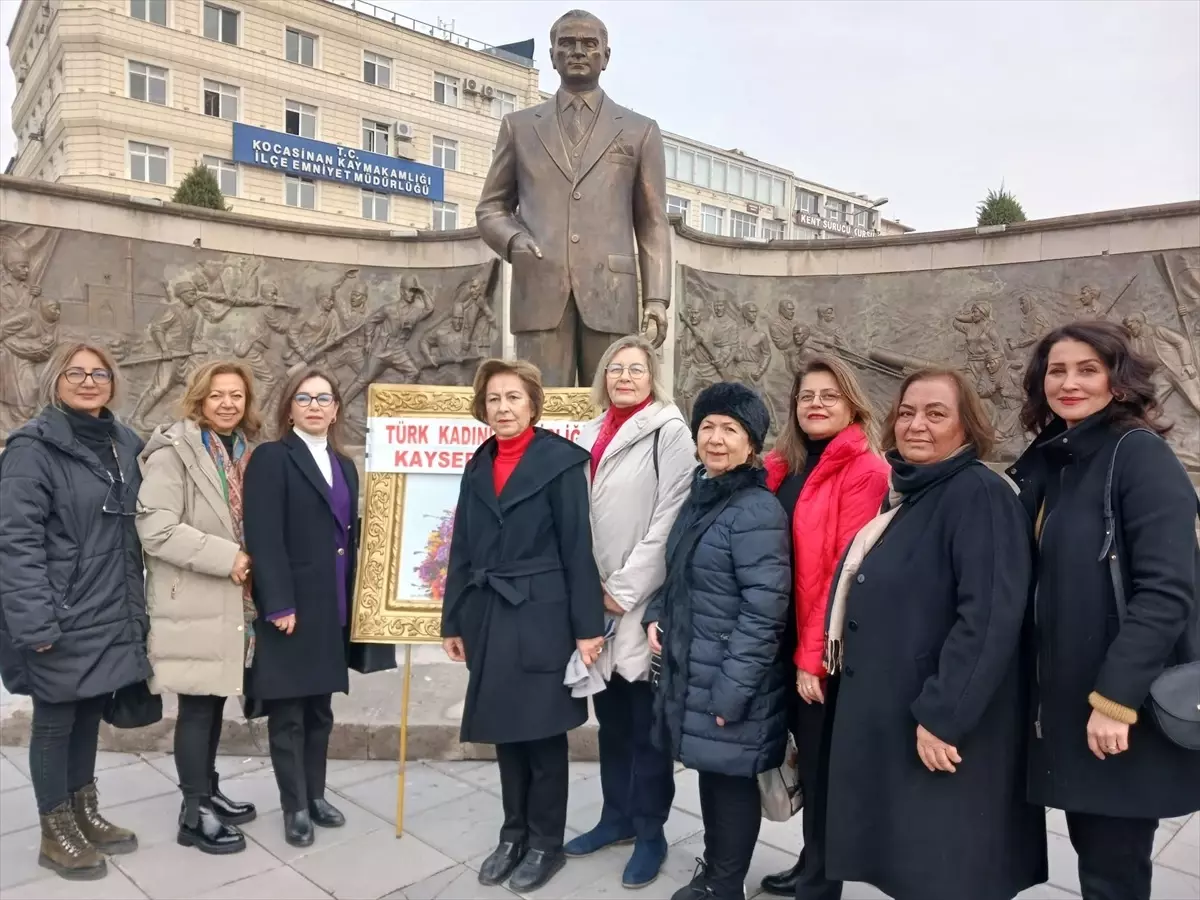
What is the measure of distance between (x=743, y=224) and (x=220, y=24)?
104 feet

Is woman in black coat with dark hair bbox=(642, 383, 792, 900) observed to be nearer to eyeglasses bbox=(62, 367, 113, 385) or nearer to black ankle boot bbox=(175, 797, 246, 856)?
black ankle boot bbox=(175, 797, 246, 856)

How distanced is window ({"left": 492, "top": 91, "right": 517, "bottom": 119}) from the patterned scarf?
36539 millimetres

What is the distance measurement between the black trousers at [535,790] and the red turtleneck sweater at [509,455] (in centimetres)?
103

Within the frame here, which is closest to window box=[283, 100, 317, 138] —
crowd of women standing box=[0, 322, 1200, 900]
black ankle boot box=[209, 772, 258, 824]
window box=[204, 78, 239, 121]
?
window box=[204, 78, 239, 121]

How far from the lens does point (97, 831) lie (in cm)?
341

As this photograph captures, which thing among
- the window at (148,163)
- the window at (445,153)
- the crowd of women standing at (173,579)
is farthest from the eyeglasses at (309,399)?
the window at (445,153)

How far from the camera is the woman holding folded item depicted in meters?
3.00

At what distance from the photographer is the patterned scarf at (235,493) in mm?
3355

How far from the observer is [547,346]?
449cm

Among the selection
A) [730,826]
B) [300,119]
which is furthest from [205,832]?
[300,119]

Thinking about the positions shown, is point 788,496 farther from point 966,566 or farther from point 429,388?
point 429,388

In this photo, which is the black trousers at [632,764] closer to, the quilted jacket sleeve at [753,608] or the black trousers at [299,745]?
the quilted jacket sleeve at [753,608]

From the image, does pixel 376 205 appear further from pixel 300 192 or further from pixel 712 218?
pixel 712 218

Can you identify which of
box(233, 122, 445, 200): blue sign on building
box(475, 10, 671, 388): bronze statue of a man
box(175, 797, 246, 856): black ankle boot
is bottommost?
box(175, 797, 246, 856): black ankle boot
